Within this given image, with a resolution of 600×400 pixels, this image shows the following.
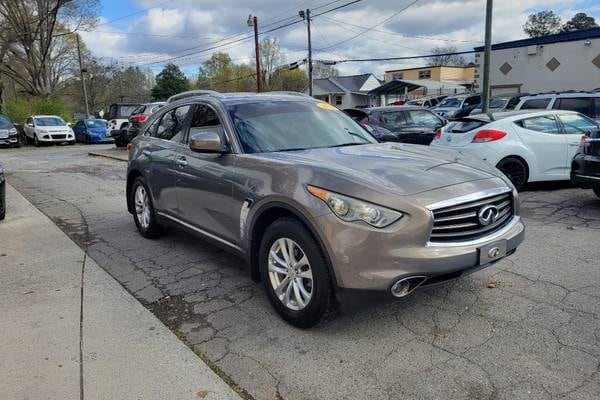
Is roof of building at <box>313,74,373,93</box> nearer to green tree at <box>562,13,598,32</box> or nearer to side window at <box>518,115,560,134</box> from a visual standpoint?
green tree at <box>562,13,598,32</box>

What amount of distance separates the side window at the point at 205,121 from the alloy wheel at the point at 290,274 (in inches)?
50.1

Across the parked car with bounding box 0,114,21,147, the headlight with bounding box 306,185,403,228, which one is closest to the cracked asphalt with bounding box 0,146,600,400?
the headlight with bounding box 306,185,403,228

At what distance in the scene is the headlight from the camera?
2977 millimetres

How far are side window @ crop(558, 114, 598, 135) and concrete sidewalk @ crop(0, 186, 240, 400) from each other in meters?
7.67

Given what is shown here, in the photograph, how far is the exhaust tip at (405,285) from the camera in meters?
2.99

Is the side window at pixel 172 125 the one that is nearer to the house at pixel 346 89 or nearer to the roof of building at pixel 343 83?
the house at pixel 346 89

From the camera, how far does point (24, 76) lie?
43250 mm

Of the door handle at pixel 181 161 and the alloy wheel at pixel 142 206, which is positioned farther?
the alloy wheel at pixel 142 206

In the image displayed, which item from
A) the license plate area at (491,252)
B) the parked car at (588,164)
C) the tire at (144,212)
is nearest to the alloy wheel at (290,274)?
the license plate area at (491,252)

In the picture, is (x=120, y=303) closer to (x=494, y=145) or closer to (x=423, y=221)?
(x=423, y=221)

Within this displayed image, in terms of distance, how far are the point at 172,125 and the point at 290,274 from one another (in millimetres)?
2702

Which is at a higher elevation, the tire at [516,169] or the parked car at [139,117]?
the parked car at [139,117]

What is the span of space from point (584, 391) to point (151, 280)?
3.57 metres

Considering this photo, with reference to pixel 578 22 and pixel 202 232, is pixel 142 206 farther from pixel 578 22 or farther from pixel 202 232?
pixel 578 22
